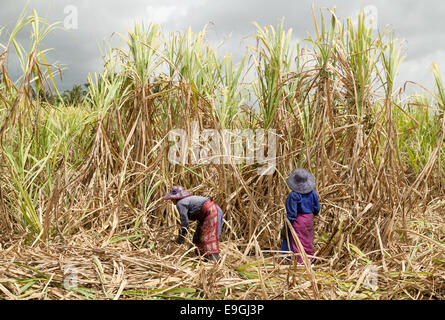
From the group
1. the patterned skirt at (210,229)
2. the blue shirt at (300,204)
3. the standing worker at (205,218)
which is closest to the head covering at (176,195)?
the standing worker at (205,218)

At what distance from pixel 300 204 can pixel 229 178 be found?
0.56 metres

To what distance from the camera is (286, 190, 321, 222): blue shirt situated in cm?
Result: 240

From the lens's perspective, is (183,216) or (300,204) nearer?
(183,216)

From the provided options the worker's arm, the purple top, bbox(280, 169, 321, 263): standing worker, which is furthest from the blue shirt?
the worker's arm

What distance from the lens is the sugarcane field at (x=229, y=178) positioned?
7.13ft

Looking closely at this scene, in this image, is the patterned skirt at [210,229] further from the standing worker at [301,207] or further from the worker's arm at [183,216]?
the standing worker at [301,207]

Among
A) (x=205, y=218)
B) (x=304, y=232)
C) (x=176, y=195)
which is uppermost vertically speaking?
(x=176, y=195)

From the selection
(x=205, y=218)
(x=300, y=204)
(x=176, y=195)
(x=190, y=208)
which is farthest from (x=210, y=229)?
(x=300, y=204)

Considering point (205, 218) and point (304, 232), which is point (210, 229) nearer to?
point (205, 218)

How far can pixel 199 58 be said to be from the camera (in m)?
3.02

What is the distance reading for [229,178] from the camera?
273 cm

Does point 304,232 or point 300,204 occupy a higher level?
point 300,204

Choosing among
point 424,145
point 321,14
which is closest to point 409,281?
point 321,14
